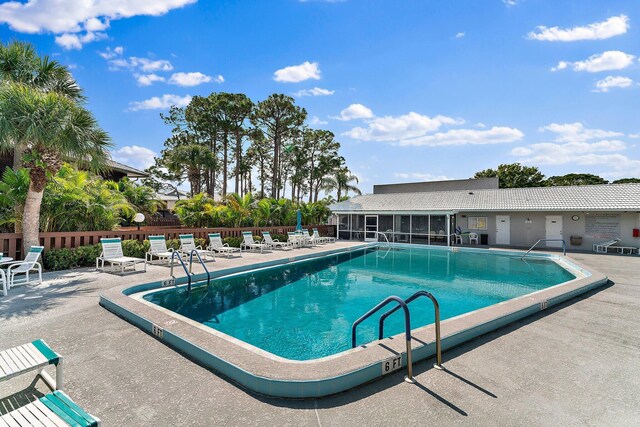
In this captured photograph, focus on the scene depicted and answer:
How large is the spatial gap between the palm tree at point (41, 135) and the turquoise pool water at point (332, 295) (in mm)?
5110

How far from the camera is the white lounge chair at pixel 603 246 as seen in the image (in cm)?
1783

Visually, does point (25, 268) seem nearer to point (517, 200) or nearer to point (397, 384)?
point (397, 384)

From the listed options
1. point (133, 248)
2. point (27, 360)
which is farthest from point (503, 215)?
point (27, 360)

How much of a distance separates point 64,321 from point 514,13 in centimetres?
1545

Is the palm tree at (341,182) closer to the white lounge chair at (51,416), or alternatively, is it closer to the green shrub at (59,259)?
the green shrub at (59,259)

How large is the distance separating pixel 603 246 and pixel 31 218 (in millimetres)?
25561

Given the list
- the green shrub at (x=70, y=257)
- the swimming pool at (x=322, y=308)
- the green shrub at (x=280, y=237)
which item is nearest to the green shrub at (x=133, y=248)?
the green shrub at (x=70, y=257)

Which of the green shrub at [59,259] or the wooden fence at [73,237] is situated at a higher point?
the wooden fence at [73,237]

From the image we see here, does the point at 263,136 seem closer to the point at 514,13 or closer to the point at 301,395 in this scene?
the point at 514,13

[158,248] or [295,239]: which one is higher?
[158,248]

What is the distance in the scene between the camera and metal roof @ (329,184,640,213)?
18.5 meters

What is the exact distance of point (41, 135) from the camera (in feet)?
28.8

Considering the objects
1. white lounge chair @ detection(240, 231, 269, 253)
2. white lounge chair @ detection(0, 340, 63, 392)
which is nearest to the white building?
white lounge chair @ detection(240, 231, 269, 253)

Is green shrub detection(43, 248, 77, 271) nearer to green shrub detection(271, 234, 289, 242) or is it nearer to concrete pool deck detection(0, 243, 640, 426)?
concrete pool deck detection(0, 243, 640, 426)
